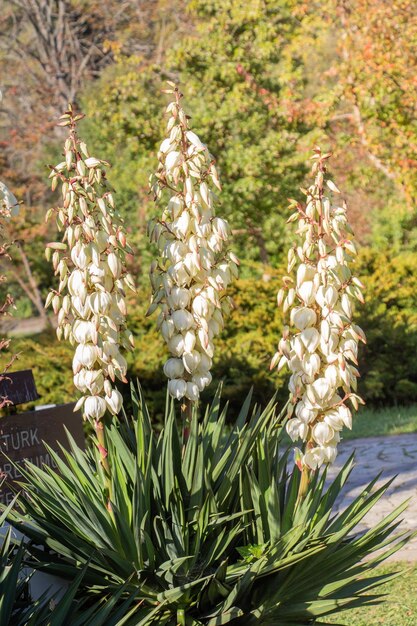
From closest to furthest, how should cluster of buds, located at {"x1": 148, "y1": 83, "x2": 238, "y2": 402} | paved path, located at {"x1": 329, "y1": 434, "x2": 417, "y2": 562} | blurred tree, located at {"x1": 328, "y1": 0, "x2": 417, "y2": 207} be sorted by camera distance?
cluster of buds, located at {"x1": 148, "y1": 83, "x2": 238, "y2": 402} < paved path, located at {"x1": 329, "y1": 434, "x2": 417, "y2": 562} < blurred tree, located at {"x1": 328, "y1": 0, "x2": 417, "y2": 207}

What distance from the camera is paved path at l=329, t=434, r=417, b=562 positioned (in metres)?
6.26

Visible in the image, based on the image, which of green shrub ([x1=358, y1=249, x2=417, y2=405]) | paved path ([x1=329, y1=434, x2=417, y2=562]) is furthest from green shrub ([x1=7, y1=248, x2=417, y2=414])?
paved path ([x1=329, y1=434, x2=417, y2=562])

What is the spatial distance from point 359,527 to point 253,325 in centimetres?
474

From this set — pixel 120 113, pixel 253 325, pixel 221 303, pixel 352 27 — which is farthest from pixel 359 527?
pixel 120 113

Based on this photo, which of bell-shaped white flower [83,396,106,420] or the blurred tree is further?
the blurred tree

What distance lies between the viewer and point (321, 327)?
3309 mm

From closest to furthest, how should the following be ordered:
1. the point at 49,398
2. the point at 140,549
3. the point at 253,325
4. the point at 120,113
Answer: the point at 140,549
the point at 49,398
the point at 253,325
the point at 120,113

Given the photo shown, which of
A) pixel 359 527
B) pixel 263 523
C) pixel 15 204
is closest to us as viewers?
pixel 263 523

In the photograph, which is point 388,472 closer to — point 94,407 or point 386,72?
point 94,407

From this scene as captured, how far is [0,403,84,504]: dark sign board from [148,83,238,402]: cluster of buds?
5.44 feet

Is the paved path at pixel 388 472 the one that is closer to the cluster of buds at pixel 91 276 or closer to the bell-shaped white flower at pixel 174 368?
the bell-shaped white flower at pixel 174 368

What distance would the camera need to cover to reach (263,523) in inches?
137

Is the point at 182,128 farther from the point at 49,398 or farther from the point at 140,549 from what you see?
the point at 49,398

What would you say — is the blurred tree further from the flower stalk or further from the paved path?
the flower stalk
